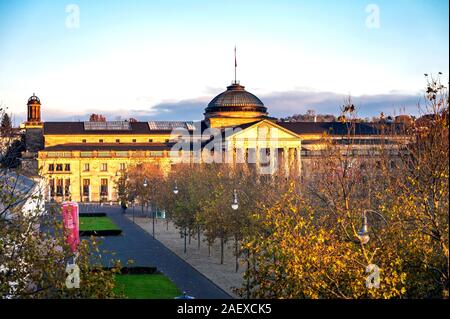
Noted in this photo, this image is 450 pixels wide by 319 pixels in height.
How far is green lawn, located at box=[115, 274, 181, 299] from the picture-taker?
38.5 m

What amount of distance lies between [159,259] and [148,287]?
42.4ft

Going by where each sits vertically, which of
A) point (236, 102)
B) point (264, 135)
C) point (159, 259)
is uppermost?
point (236, 102)

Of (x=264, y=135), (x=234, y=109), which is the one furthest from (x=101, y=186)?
(x=264, y=135)

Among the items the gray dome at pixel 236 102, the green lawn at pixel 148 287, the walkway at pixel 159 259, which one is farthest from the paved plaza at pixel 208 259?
the gray dome at pixel 236 102

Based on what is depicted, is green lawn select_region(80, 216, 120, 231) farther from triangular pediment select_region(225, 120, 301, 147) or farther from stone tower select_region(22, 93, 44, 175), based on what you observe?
stone tower select_region(22, 93, 44, 175)

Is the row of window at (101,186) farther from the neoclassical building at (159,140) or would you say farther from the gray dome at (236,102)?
the gray dome at (236,102)

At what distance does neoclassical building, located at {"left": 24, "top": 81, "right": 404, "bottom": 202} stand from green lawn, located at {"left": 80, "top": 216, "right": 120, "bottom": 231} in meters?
37.4

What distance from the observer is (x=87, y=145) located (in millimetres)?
150125

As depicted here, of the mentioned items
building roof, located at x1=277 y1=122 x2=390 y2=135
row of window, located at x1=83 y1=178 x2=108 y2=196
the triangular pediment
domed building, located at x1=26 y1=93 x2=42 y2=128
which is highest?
domed building, located at x1=26 y1=93 x2=42 y2=128

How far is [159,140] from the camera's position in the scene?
15700cm

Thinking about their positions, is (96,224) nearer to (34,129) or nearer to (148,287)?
(148,287)

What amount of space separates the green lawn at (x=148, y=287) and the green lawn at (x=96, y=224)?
31441 millimetres

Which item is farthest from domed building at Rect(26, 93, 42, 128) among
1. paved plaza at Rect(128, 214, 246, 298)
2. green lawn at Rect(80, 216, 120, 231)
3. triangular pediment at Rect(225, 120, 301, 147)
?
paved plaza at Rect(128, 214, 246, 298)
